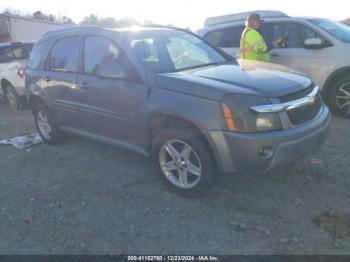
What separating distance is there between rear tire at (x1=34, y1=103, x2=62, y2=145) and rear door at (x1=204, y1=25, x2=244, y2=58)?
11.8 ft

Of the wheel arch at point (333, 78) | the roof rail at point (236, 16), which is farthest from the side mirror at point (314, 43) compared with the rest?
the roof rail at point (236, 16)

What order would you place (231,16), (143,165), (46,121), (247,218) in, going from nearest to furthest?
1. (247,218)
2. (143,165)
3. (46,121)
4. (231,16)

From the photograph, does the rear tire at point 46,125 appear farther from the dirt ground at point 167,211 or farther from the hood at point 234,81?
the hood at point 234,81

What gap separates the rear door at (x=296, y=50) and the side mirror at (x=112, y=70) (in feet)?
12.2

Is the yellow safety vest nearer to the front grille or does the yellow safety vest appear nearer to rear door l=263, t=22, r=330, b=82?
rear door l=263, t=22, r=330, b=82

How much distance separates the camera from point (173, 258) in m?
3.02

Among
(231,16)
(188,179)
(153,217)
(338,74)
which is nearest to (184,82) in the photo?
(188,179)

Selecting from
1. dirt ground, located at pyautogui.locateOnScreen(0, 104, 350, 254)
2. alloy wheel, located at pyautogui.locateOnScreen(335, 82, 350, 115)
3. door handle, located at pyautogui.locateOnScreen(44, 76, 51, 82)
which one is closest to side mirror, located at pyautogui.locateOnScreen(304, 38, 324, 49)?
alloy wheel, located at pyautogui.locateOnScreen(335, 82, 350, 115)

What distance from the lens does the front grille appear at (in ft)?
11.4

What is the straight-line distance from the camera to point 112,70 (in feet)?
13.8

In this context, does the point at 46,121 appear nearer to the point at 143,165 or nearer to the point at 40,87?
the point at 40,87

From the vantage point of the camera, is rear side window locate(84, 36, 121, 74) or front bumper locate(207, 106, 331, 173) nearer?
front bumper locate(207, 106, 331, 173)

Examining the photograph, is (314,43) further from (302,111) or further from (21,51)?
(21,51)

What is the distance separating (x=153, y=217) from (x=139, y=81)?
4.70 ft
